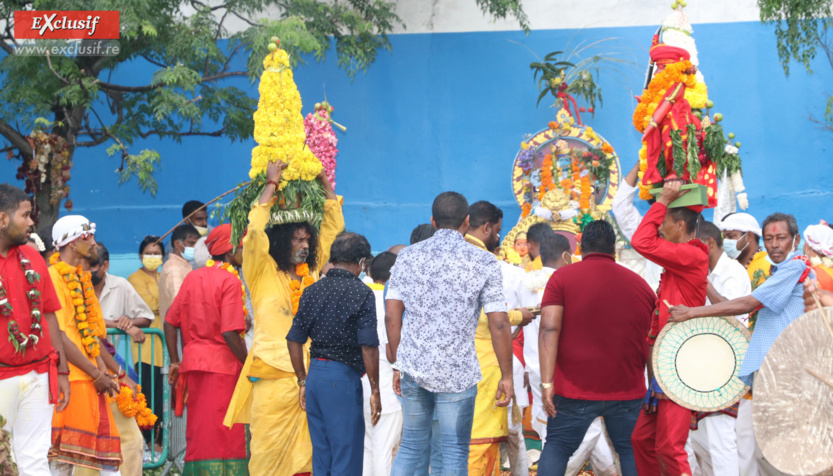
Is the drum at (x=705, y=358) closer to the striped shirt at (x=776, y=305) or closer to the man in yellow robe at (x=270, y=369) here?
the striped shirt at (x=776, y=305)

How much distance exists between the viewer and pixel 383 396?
253 inches

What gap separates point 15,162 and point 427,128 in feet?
19.4

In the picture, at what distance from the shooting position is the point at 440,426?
16.9 ft

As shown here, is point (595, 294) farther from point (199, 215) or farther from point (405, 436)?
point (199, 215)

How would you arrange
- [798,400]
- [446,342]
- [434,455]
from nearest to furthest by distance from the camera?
[798,400] < [446,342] < [434,455]

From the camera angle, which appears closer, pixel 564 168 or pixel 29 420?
pixel 29 420

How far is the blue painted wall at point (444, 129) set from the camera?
40.0 ft

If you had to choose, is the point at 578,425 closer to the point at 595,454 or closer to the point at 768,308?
the point at 595,454

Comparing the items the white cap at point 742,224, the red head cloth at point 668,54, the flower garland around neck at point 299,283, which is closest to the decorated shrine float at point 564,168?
the white cap at point 742,224

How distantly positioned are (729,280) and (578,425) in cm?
188

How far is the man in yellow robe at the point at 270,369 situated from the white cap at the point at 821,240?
146 inches

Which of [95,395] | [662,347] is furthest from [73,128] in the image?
[662,347]

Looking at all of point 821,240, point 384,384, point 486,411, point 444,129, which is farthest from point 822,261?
point 444,129

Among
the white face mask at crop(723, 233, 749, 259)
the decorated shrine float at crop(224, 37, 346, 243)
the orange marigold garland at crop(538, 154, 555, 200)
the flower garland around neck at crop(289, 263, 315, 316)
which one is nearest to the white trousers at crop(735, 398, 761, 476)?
the white face mask at crop(723, 233, 749, 259)
